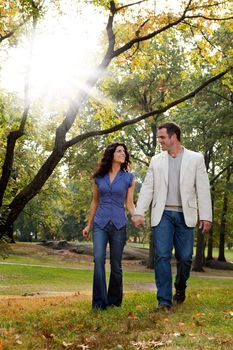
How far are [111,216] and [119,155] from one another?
2.79 ft

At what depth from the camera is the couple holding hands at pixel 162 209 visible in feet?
21.3

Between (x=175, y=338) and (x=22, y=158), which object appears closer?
(x=175, y=338)

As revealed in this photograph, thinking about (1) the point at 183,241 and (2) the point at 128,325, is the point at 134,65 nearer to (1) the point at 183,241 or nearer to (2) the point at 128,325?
(1) the point at 183,241

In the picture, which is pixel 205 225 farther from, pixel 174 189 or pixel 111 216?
pixel 111 216

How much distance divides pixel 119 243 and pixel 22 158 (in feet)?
69.3

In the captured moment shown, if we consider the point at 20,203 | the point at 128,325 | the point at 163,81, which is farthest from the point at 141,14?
the point at 163,81

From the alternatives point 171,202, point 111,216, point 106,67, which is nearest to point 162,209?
point 171,202

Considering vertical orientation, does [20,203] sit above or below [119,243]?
above

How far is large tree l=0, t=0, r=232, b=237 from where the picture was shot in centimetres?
920

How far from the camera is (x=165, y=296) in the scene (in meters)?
6.47

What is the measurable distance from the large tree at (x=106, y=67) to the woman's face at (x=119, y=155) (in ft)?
7.96

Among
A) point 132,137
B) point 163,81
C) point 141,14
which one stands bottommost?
point 141,14

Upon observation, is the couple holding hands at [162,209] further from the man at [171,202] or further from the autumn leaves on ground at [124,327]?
the autumn leaves on ground at [124,327]

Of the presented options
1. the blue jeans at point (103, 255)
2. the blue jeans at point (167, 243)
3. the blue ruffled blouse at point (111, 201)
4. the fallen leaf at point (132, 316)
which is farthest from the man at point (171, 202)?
the fallen leaf at point (132, 316)
